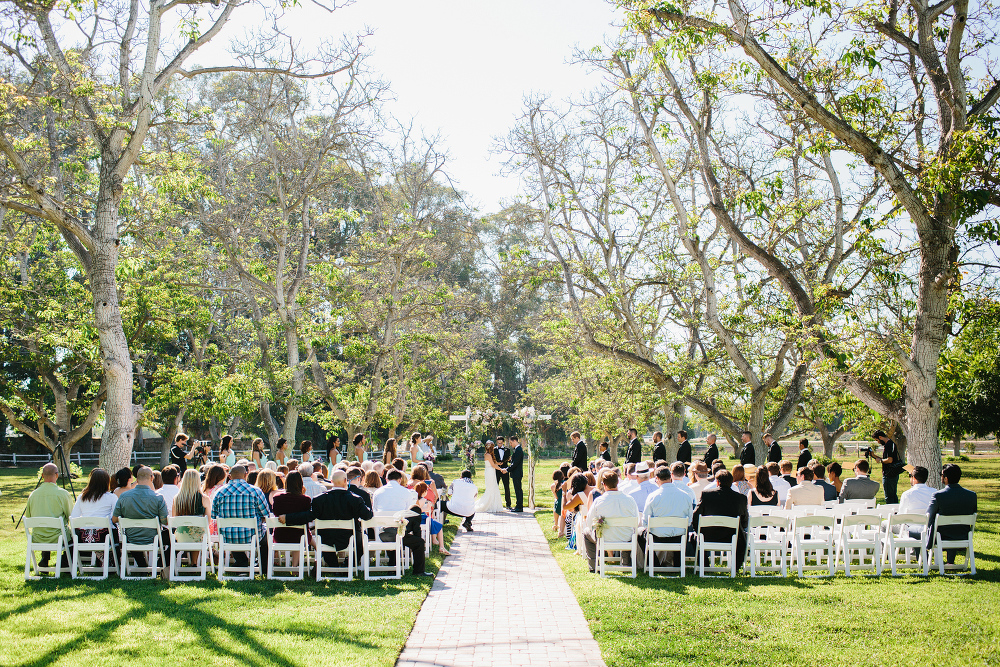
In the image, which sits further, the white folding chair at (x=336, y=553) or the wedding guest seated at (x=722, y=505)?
the wedding guest seated at (x=722, y=505)

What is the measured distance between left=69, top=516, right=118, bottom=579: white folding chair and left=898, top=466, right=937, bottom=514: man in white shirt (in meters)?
9.87

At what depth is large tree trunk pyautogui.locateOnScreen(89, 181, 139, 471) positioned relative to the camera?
39.0 feet

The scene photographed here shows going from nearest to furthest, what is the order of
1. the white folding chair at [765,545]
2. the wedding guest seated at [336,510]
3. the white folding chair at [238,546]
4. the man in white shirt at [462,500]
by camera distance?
the white folding chair at [238,546] → the wedding guest seated at [336,510] → the white folding chair at [765,545] → the man in white shirt at [462,500]

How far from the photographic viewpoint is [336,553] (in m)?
9.28

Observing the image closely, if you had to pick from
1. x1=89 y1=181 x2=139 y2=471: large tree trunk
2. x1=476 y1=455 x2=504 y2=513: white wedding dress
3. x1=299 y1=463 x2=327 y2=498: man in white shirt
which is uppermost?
x1=89 y1=181 x2=139 y2=471: large tree trunk

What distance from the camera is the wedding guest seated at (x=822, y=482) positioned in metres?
11.7

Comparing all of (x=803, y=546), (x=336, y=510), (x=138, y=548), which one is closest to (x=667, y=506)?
(x=803, y=546)

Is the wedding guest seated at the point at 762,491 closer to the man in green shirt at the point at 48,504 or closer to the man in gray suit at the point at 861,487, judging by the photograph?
the man in gray suit at the point at 861,487

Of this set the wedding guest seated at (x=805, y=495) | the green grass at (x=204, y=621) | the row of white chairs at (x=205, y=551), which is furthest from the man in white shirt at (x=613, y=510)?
the wedding guest seated at (x=805, y=495)

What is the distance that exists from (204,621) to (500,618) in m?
2.76

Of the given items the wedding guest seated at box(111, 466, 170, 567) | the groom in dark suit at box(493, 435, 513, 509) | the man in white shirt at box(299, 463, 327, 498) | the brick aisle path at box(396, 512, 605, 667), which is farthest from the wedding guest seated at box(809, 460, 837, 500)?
the wedding guest seated at box(111, 466, 170, 567)

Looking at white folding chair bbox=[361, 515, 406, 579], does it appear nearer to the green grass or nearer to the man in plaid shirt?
the green grass

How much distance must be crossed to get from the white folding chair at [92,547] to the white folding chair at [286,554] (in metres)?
1.81

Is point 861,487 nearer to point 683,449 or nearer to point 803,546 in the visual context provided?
point 803,546
